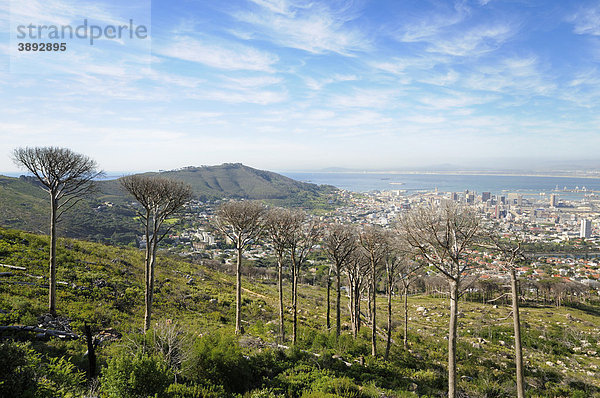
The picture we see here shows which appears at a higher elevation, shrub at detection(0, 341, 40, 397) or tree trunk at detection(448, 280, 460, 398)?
shrub at detection(0, 341, 40, 397)

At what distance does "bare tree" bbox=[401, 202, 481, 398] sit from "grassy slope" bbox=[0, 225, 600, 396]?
1590mm

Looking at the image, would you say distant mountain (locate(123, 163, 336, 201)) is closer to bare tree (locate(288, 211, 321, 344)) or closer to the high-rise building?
the high-rise building

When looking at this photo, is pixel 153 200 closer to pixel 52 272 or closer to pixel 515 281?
pixel 52 272

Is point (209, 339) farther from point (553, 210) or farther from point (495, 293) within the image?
point (553, 210)

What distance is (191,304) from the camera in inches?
652

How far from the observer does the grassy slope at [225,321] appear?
1097cm

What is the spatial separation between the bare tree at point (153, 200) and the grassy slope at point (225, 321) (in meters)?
2.80

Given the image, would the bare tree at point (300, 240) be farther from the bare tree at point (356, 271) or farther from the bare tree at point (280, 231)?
the bare tree at point (356, 271)

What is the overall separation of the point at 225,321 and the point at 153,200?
782 centimetres

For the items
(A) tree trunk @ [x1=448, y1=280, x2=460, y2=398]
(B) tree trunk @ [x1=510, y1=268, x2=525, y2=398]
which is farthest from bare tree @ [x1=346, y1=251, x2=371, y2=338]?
(B) tree trunk @ [x1=510, y1=268, x2=525, y2=398]

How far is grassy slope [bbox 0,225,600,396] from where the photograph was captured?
1097 centimetres

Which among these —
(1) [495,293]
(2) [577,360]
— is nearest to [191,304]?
(2) [577,360]

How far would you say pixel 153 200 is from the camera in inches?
459

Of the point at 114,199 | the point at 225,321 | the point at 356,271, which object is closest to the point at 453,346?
the point at 356,271
